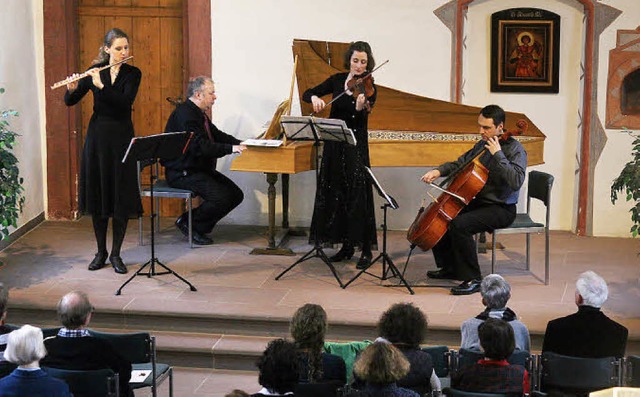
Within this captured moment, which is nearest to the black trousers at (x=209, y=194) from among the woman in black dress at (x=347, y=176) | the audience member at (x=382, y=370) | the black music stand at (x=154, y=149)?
the woman in black dress at (x=347, y=176)

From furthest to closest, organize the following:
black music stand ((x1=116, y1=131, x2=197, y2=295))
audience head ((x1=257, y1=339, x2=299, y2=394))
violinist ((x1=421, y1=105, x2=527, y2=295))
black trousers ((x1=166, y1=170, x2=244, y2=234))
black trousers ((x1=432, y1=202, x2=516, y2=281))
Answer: black trousers ((x1=166, y1=170, x2=244, y2=234)) → black trousers ((x1=432, y1=202, x2=516, y2=281)) → violinist ((x1=421, y1=105, x2=527, y2=295)) → black music stand ((x1=116, y1=131, x2=197, y2=295)) → audience head ((x1=257, y1=339, x2=299, y2=394))

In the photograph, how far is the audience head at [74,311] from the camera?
564 cm

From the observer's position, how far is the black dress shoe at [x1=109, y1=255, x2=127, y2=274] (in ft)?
28.5

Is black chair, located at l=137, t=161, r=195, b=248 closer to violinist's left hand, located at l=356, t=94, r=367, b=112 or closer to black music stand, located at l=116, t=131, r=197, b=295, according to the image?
black music stand, located at l=116, t=131, r=197, b=295

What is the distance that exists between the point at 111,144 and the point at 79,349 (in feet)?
10.2

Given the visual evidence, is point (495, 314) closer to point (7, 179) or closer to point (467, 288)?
point (467, 288)

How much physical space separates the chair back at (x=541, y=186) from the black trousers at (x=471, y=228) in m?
0.34

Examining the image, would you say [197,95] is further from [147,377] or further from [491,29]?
[147,377]

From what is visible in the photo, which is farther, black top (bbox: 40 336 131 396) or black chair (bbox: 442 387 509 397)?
black top (bbox: 40 336 131 396)

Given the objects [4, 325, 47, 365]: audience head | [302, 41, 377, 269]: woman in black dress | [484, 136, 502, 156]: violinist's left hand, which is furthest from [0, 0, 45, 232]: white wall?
[4, 325, 47, 365]: audience head

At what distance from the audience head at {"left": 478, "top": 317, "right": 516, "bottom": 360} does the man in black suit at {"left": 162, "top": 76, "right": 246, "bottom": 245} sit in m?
4.08

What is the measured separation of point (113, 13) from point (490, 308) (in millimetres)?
5438

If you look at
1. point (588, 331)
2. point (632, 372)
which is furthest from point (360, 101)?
point (632, 372)

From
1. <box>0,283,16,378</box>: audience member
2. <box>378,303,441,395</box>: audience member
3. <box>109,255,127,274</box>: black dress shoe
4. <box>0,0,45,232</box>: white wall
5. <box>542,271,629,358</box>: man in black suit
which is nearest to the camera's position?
<box>378,303,441,395</box>: audience member
